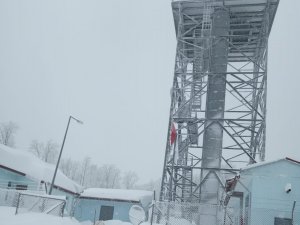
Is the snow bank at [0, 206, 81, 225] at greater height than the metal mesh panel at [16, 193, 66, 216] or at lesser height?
lesser

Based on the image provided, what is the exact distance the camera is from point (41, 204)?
66.5 feet

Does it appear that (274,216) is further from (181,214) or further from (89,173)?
(89,173)

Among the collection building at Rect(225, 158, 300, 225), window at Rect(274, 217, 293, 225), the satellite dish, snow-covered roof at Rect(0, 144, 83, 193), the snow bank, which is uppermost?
snow-covered roof at Rect(0, 144, 83, 193)

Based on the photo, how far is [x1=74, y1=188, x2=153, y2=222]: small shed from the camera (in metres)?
30.5

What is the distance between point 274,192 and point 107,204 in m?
19.8

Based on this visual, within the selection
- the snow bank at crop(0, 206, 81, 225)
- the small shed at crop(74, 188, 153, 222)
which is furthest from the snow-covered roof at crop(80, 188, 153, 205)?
the snow bank at crop(0, 206, 81, 225)

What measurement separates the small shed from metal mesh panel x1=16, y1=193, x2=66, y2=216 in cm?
1116

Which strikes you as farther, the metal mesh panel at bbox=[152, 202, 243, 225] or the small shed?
the small shed

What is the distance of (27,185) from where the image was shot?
28312mm

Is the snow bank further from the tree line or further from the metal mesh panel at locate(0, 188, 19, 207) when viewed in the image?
the tree line

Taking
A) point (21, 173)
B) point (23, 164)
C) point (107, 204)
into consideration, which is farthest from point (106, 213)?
point (21, 173)

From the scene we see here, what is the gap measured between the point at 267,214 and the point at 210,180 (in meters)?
5.59

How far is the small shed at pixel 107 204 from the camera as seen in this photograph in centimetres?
3055

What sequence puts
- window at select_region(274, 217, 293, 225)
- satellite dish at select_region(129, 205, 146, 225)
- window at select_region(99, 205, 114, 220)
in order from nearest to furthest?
window at select_region(274, 217, 293, 225) < satellite dish at select_region(129, 205, 146, 225) < window at select_region(99, 205, 114, 220)
